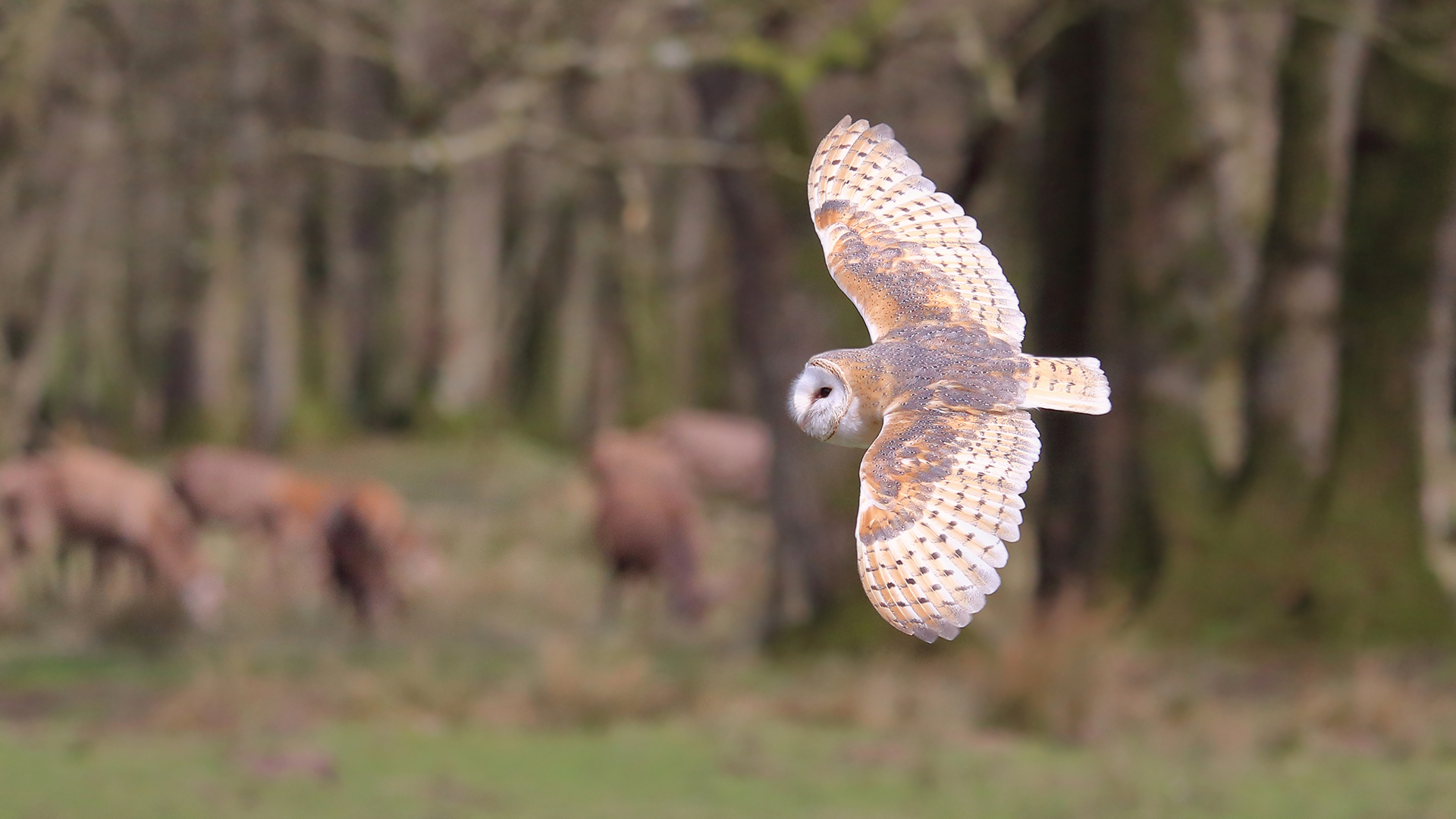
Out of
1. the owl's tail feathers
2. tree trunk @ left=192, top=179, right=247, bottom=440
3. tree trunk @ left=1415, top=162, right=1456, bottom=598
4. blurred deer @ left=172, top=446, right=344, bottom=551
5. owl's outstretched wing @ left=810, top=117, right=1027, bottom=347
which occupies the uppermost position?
tree trunk @ left=192, top=179, right=247, bottom=440

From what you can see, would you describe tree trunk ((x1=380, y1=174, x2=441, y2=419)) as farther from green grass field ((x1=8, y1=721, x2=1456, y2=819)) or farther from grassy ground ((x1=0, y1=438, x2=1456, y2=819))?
green grass field ((x1=8, y1=721, x2=1456, y2=819))

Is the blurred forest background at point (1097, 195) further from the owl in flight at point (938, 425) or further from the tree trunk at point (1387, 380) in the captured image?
the owl in flight at point (938, 425)

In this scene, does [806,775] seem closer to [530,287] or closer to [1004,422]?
[1004,422]

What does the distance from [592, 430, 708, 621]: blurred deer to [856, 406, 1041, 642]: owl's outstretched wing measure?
13359mm

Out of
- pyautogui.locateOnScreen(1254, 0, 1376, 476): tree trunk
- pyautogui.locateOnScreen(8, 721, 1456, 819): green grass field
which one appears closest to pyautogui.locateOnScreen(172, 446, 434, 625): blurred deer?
pyautogui.locateOnScreen(8, 721, 1456, 819): green grass field

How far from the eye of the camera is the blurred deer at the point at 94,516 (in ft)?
51.8

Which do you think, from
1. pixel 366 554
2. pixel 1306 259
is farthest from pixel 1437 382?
pixel 366 554

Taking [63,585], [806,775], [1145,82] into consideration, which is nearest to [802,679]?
[806,775]

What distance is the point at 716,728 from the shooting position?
11.0m

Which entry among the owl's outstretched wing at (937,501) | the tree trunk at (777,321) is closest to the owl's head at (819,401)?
the owl's outstretched wing at (937,501)

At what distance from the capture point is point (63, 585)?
15.7 metres

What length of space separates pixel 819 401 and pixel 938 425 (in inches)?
7.6

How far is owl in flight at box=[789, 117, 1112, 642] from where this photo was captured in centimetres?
192

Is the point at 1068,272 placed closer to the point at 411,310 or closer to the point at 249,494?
the point at 249,494
